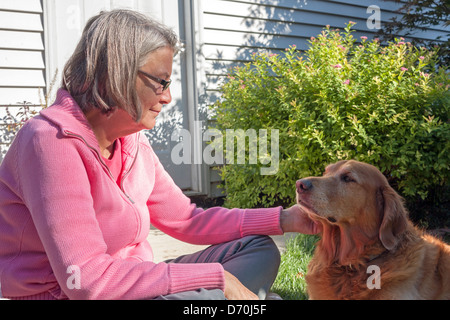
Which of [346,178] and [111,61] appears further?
[346,178]

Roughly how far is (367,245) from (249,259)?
759 millimetres

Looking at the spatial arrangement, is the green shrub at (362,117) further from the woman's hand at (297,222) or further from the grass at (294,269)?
the woman's hand at (297,222)

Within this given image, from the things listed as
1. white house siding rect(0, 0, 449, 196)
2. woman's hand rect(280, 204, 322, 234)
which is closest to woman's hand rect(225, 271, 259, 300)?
woman's hand rect(280, 204, 322, 234)

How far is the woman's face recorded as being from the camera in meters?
1.99

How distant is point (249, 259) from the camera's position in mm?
2217

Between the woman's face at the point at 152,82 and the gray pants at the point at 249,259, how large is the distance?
0.73 metres

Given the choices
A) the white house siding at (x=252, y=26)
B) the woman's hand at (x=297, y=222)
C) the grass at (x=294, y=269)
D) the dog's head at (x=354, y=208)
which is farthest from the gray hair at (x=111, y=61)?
the white house siding at (x=252, y=26)

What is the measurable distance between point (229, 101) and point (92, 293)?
14.0 ft

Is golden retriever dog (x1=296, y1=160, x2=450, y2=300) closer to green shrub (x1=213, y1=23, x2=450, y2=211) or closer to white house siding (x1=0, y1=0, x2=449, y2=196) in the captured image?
green shrub (x1=213, y1=23, x2=450, y2=211)

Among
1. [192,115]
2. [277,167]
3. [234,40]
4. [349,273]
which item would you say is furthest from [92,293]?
[234,40]

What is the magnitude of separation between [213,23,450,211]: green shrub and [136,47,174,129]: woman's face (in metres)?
2.74

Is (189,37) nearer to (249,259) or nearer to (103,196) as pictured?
(249,259)

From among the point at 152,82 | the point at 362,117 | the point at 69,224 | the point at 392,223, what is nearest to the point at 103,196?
the point at 69,224

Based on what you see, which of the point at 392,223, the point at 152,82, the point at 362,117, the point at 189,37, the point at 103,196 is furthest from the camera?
the point at 189,37
